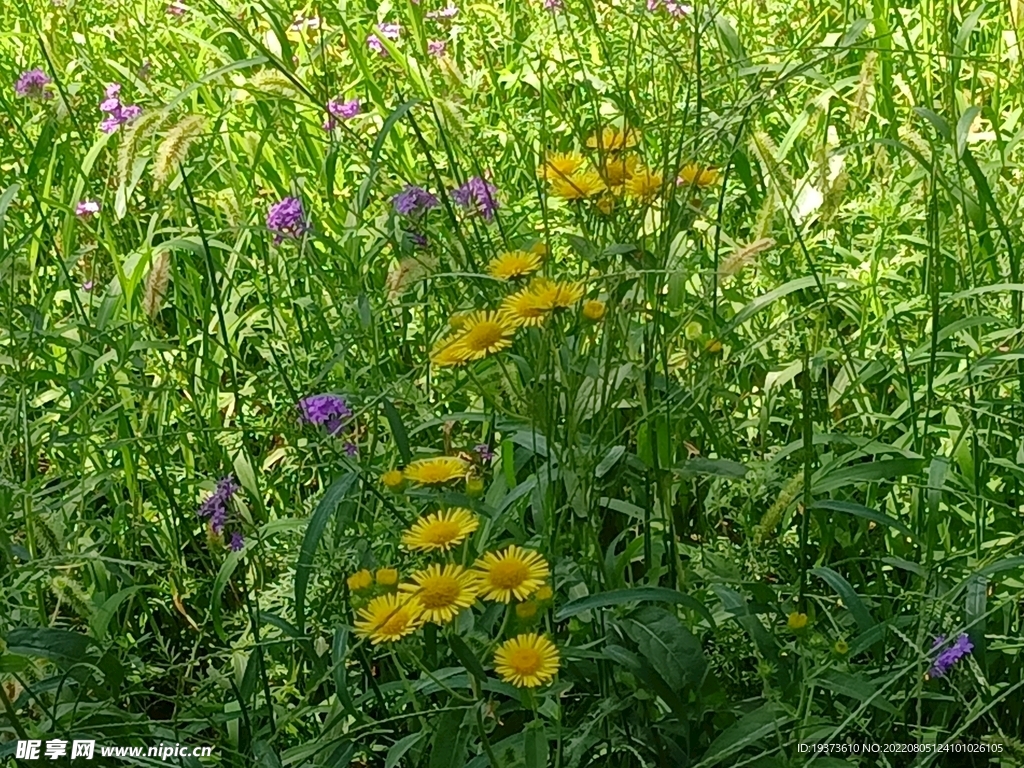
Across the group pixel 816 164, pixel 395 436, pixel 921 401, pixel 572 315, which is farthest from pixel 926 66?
pixel 395 436

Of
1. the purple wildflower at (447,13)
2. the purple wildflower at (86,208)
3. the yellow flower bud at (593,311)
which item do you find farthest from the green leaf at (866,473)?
the purple wildflower at (447,13)

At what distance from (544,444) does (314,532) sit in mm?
276

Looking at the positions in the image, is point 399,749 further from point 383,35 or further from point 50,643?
point 383,35

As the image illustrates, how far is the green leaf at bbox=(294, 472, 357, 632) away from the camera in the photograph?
53.3 inches

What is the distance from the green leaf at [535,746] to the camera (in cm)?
109

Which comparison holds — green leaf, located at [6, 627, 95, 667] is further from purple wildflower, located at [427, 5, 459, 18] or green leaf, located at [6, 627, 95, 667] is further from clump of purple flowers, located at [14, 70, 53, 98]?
purple wildflower, located at [427, 5, 459, 18]

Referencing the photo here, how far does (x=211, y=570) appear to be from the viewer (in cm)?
188

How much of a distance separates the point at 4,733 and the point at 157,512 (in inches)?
20.9

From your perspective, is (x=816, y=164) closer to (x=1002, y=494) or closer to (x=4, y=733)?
(x=1002, y=494)

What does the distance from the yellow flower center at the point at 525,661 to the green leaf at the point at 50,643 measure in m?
0.52

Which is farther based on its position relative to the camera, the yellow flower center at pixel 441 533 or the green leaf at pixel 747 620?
the green leaf at pixel 747 620

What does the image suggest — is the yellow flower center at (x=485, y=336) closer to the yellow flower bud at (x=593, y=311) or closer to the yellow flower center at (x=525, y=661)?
the yellow flower bud at (x=593, y=311)

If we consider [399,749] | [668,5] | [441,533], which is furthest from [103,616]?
[668,5]

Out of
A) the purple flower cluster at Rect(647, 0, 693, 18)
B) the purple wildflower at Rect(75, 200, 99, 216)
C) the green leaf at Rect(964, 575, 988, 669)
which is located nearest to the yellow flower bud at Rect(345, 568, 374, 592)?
the green leaf at Rect(964, 575, 988, 669)
